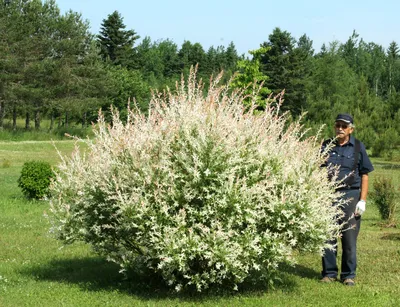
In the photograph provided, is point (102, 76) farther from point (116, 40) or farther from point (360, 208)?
point (360, 208)

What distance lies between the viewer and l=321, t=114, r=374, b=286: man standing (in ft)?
26.1

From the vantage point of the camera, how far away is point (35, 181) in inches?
683

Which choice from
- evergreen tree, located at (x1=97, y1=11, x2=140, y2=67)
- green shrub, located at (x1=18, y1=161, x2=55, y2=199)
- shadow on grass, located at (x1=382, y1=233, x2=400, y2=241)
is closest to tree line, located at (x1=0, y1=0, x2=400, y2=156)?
evergreen tree, located at (x1=97, y1=11, x2=140, y2=67)

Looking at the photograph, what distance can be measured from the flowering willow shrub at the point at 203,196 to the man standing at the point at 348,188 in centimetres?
52

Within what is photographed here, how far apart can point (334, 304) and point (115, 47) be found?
71473 mm

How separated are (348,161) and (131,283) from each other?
3.43m

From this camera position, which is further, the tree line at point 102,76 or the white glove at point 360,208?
the tree line at point 102,76

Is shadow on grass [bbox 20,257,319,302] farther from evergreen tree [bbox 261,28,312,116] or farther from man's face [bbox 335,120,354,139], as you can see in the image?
evergreen tree [bbox 261,28,312,116]

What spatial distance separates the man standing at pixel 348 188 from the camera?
26.1 ft

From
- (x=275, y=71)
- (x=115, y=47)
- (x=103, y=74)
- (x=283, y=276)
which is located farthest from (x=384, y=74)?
(x=283, y=276)

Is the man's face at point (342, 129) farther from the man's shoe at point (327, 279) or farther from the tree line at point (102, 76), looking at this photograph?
the tree line at point (102, 76)

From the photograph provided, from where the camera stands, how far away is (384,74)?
10925 cm

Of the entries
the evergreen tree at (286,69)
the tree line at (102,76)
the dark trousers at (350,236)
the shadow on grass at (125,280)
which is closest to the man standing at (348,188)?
the dark trousers at (350,236)

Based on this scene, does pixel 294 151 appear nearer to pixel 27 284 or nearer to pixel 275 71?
pixel 27 284
